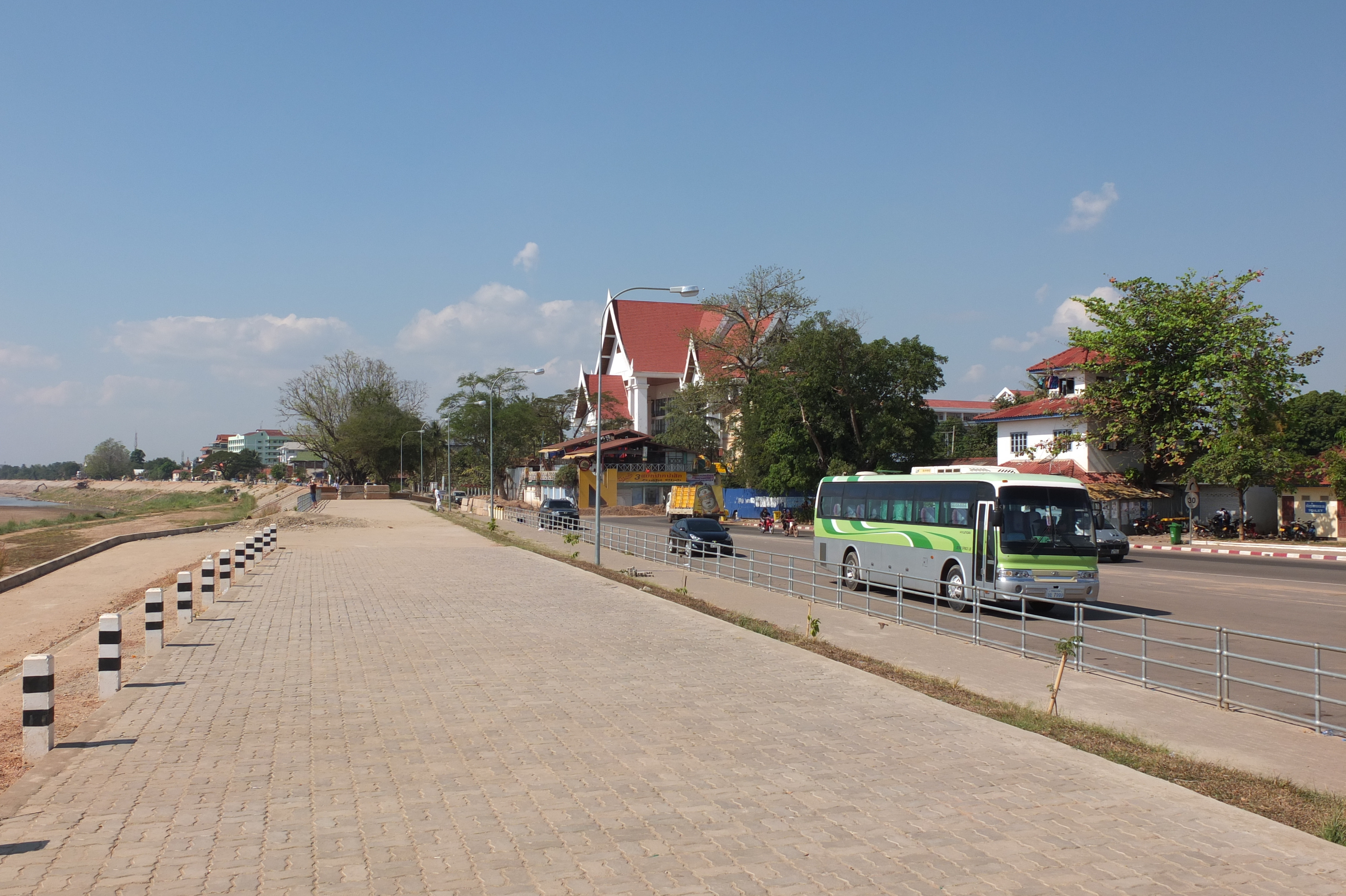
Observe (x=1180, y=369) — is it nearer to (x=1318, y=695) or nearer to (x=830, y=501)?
(x=830, y=501)

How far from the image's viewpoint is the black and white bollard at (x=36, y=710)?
7.14 meters

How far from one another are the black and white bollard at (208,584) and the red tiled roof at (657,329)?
81.2 meters

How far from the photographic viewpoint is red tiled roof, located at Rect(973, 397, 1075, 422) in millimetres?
48062

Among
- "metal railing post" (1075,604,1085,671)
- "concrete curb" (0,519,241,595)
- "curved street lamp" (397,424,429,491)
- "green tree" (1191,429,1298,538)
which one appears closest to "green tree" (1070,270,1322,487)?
"green tree" (1191,429,1298,538)

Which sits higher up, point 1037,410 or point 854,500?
point 1037,410

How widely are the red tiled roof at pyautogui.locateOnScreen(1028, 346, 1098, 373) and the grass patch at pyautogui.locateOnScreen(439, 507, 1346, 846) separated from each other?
4362 cm

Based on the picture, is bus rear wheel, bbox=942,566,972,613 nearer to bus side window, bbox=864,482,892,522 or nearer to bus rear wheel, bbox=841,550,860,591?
bus side window, bbox=864,482,892,522

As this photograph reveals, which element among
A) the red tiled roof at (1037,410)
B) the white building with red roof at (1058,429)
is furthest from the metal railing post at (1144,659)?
the red tiled roof at (1037,410)

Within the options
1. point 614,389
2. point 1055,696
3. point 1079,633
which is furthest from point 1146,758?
point 614,389

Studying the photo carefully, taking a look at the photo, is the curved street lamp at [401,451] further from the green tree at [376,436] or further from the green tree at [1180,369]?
the green tree at [1180,369]

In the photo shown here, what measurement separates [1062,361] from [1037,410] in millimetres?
4711

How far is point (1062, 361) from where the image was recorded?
53188 mm

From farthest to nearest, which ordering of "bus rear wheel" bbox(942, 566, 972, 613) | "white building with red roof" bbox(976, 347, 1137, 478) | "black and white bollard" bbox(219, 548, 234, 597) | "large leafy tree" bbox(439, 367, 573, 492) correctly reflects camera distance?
"large leafy tree" bbox(439, 367, 573, 492) < "white building with red roof" bbox(976, 347, 1137, 478) < "black and white bollard" bbox(219, 548, 234, 597) < "bus rear wheel" bbox(942, 566, 972, 613)

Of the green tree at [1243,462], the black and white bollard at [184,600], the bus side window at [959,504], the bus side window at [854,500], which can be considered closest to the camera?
the black and white bollard at [184,600]
